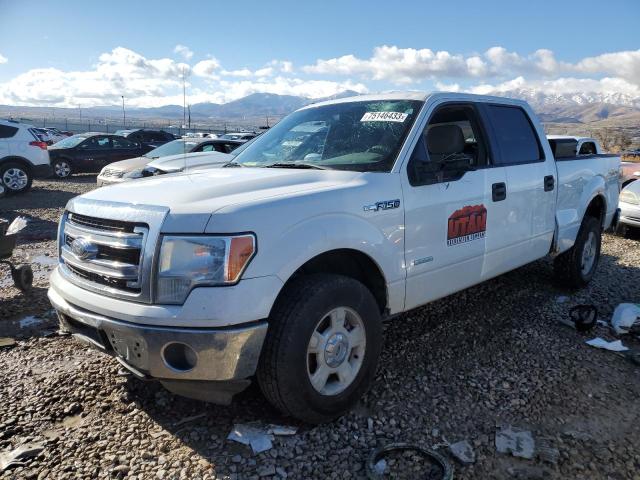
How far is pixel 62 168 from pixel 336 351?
1716 centimetres

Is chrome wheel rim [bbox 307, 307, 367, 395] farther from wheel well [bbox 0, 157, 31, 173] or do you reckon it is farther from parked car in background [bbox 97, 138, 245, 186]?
wheel well [bbox 0, 157, 31, 173]

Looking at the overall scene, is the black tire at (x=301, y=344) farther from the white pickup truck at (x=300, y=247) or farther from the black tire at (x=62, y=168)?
the black tire at (x=62, y=168)

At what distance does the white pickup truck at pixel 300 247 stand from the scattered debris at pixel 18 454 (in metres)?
0.60

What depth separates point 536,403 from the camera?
3244 mm

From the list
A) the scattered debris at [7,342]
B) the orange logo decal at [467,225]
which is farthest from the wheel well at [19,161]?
the orange logo decal at [467,225]

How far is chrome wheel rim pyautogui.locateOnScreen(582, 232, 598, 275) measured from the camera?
557 cm

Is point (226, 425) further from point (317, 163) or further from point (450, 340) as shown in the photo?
point (450, 340)

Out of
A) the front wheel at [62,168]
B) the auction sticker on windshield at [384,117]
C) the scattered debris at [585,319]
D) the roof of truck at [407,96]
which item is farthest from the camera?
the front wheel at [62,168]

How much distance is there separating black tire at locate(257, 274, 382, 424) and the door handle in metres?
1.58

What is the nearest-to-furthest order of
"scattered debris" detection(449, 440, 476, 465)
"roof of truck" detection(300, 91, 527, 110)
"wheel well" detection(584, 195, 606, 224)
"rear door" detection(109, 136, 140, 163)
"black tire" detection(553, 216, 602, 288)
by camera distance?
"scattered debris" detection(449, 440, 476, 465) → "roof of truck" detection(300, 91, 527, 110) → "black tire" detection(553, 216, 602, 288) → "wheel well" detection(584, 195, 606, 224) → "rear door" detection(109, 136, 140, 163)

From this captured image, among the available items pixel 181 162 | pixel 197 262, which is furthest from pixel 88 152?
pixel 197 262

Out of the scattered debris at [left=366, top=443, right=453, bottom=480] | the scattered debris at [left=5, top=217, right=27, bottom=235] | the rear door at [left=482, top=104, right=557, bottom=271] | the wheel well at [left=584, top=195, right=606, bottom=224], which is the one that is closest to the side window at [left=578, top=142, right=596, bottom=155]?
the wheel well at [left=584, top=195, right=606, bottom=224]

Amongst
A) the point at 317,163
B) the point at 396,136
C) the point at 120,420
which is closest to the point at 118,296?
the point at 120,420

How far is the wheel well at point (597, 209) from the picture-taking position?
570 cm
